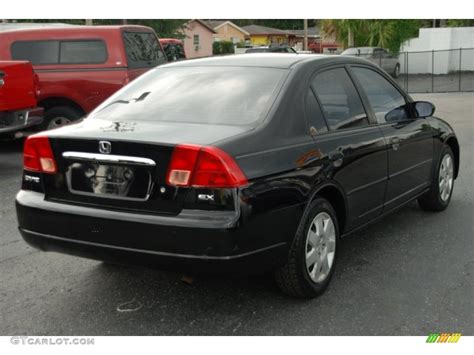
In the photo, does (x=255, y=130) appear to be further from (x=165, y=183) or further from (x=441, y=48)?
(x=441, y=48)

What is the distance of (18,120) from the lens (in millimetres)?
8453

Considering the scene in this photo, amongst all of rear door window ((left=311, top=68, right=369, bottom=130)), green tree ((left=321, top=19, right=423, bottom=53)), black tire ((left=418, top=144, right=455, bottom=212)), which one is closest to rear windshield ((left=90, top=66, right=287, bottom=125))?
rear door window ((left=311, top=68, right=369, bottom=130))

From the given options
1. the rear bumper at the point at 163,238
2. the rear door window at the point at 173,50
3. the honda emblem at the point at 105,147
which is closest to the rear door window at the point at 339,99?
the rear bumper at the point at 163,238

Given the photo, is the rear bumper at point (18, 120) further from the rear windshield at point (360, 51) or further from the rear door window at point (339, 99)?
the rear windshield at point (360, 51)

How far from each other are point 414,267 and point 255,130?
177cm

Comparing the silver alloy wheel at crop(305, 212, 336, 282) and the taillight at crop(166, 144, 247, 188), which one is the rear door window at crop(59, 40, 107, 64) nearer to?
the silver alloy wheel at crop(305, 212, 336, 282)

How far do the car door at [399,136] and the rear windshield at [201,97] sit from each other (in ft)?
3.37

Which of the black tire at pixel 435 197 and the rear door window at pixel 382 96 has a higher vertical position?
the rear door window at pixel 382 96

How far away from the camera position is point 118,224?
3.26 m

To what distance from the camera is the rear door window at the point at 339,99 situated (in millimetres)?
4082

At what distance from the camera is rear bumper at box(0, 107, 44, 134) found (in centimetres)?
826

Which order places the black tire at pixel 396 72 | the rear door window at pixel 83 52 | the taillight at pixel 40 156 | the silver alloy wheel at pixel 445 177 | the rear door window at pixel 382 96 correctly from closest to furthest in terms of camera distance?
the taillight at pixel 40 156 < the rear door window at pixel 382 96 < the silver alloy wheel at pixel 445 177 < the rear door window at pixel 83 52 < the black tire at pixel 396 72

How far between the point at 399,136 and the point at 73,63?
6921 millimetres
